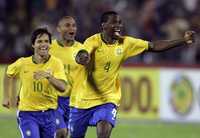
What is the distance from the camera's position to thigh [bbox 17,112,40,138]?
13.7 metres

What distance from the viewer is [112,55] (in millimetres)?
14906

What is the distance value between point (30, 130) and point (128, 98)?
35.2 ft

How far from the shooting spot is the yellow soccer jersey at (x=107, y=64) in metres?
14.9

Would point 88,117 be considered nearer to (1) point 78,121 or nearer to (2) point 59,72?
(1) point 78,121

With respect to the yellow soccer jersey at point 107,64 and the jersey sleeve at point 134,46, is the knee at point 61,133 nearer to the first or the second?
the yellow soccer jersey at point 107,64

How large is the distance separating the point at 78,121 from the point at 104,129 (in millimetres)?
939

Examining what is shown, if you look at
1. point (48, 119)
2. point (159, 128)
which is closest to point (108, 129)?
point (48, 119)

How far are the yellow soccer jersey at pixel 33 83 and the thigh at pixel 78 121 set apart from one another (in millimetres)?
1257

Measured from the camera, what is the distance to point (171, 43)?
14.7 m

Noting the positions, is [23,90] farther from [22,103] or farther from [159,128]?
[159,128]

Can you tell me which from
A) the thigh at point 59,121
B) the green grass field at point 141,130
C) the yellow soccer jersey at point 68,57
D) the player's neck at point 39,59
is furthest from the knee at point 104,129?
the green grass field at point 141,130

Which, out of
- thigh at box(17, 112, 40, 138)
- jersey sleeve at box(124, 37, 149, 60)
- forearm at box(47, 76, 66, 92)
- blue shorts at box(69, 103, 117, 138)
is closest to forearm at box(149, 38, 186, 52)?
jersey sleeve at box(124, 37, 149, 60)

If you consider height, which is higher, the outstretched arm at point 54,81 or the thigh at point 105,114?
the outstretched arm at point 54,81

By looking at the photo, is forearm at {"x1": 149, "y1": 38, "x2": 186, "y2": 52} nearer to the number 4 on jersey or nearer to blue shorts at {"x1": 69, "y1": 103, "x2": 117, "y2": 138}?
the number 4 on jersey
